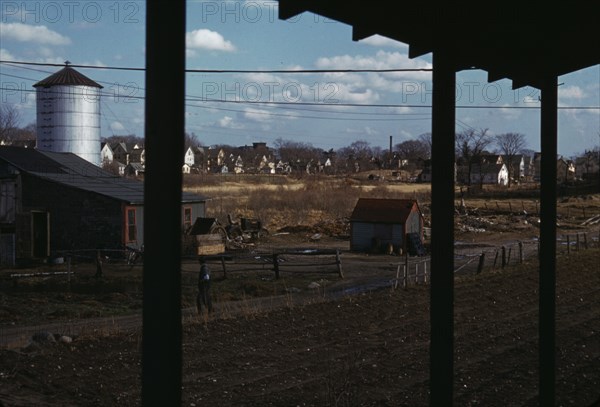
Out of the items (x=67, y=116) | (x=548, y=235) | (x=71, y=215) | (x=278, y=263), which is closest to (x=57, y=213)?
(x=71, y=215)

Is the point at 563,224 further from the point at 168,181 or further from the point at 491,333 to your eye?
the point at 168,181

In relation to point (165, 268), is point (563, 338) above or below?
below

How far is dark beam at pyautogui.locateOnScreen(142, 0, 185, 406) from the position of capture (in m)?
2.86

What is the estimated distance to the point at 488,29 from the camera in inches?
215

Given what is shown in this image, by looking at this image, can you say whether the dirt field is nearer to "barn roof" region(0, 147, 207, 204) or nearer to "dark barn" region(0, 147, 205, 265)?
"dark barn" region(0, 147, 205, 265)

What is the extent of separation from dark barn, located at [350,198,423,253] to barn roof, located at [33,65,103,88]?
22868mm

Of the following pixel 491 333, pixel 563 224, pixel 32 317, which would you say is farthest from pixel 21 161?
pixel 563 224

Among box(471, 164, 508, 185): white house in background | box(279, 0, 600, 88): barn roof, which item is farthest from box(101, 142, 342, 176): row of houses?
box(279, 0, 600, 88): barn roof

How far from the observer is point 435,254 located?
531 centimetres

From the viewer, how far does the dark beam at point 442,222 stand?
5219mm

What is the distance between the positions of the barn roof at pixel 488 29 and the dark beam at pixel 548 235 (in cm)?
43

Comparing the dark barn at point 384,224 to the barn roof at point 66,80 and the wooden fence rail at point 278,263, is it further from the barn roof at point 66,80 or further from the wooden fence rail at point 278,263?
the barn roof at point 66,80

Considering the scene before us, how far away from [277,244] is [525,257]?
14763 millimetres

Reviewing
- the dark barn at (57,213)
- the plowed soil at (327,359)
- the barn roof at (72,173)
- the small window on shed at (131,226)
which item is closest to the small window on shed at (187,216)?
the barn roof at (72,173)
